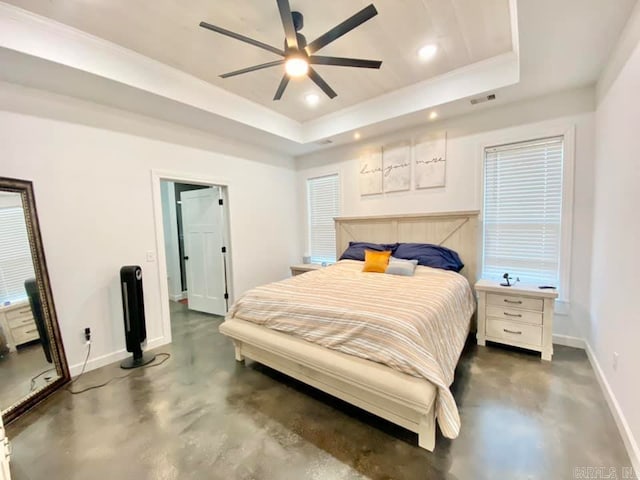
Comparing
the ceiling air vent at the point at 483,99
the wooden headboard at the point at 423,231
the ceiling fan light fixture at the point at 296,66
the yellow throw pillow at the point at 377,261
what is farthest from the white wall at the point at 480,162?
the ceiling fan light fixture at the point at 296,66

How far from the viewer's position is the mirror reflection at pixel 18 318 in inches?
83.4

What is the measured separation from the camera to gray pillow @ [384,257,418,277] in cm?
319

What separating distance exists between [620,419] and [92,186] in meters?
4.78

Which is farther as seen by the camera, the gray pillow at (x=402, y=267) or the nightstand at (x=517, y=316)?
the gray pillow at (x=402, y=267)

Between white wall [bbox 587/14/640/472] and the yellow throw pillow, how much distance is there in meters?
1.96

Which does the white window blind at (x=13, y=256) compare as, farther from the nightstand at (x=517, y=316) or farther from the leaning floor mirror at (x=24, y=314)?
the nightstand at (x=517, y=316)

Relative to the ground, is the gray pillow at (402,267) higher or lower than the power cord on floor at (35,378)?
higher

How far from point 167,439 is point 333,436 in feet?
3.68

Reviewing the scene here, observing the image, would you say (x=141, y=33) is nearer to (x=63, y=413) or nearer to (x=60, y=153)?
(x=60, y=153)

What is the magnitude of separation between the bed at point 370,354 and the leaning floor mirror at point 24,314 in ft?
4.91

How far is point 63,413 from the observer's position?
2.11 meters

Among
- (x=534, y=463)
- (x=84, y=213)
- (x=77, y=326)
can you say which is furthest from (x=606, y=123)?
(x=77, y=326)

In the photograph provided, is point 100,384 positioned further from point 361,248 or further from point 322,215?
point 322,215

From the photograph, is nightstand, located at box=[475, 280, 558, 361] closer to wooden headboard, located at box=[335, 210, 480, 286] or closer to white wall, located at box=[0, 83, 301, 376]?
wooden headboard, located at box=[335, 210, 480, 286]
